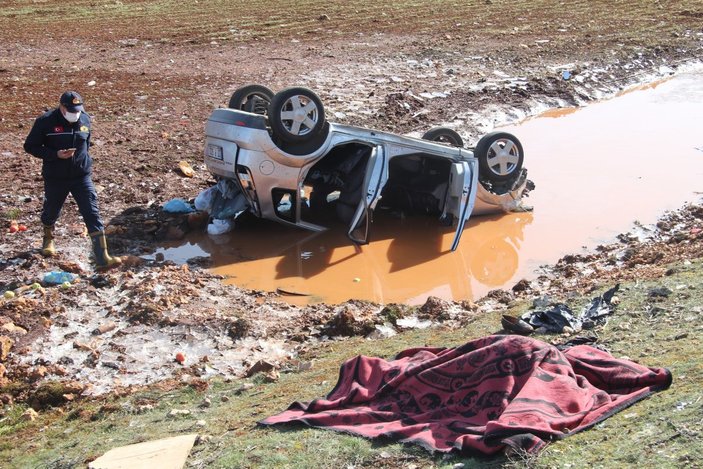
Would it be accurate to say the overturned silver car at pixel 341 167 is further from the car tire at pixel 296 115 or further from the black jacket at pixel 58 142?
the black jacket at pixel 58 142

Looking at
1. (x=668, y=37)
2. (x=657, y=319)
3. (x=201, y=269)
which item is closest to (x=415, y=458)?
(x=657, y=319)

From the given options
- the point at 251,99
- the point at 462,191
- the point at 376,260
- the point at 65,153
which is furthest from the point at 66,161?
the point at 462,191

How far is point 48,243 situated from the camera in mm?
9578

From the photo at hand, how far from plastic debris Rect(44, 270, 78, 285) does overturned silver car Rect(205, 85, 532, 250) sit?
81.5 inches

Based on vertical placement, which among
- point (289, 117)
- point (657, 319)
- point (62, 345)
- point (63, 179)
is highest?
point (289, 117)

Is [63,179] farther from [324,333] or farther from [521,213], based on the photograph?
[521,213]

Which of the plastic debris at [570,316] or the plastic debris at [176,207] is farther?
the plastic debris at [176,207]

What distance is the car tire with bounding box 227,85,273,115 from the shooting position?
428 inches

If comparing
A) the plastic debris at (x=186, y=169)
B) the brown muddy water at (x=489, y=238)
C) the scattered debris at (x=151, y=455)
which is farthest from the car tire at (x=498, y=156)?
the scattered debris at (x=151, y=455)

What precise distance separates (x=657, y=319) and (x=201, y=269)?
4833 mm

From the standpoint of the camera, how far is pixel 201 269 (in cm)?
979

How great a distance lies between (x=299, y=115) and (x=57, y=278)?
303 cm

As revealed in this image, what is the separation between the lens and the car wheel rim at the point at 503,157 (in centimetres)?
1141

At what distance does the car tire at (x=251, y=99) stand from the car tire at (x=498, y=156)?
267 cm
